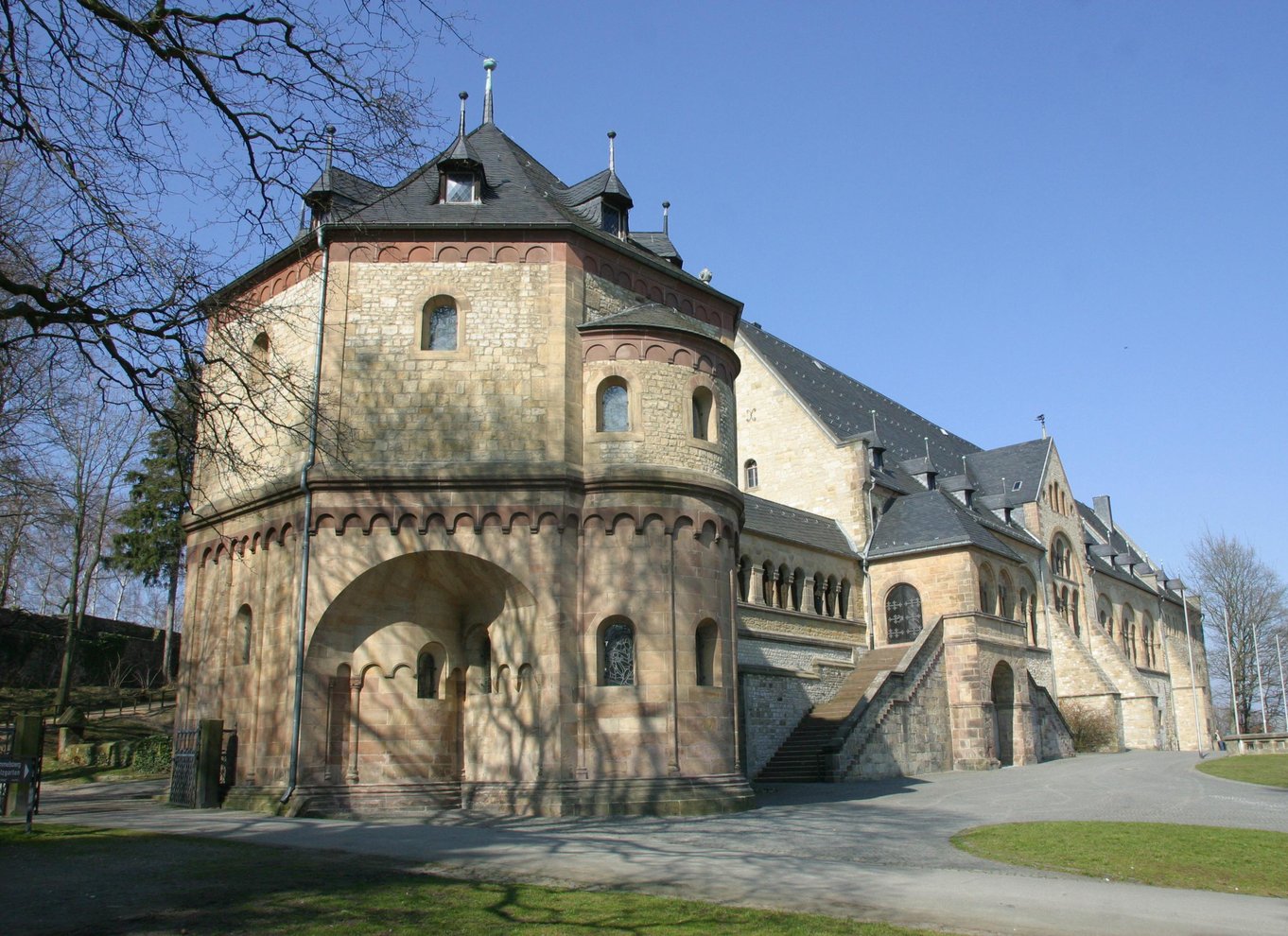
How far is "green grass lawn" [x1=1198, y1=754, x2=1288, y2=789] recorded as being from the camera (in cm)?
2576

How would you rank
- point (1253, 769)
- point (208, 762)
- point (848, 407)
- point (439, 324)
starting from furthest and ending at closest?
1. point (848, 407)
2. point (1253, 769)
3. point (439, 324)
4. point (208, 762)

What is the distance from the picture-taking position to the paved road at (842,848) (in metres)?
8.89

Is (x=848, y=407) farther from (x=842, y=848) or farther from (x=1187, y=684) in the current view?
(x=842, y=848)

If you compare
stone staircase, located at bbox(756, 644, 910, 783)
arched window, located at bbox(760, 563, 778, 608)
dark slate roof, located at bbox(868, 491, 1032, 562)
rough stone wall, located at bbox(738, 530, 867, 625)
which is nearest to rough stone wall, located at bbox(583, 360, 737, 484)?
stone staircase, located at bbox(756, 644, 910, 783)

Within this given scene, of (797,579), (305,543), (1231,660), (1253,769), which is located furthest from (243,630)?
(1231,660)

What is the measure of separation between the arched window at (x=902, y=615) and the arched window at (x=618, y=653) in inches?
779

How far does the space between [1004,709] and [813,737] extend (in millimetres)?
10452

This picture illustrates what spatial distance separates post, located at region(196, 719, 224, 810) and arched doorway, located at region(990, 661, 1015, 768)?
25.1 meters

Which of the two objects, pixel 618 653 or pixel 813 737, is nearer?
pixel 618 653

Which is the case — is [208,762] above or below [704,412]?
below

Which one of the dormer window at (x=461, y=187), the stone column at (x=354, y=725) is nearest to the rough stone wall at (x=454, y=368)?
the dormer window at (x=461, y=187)

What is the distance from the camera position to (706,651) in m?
19.3

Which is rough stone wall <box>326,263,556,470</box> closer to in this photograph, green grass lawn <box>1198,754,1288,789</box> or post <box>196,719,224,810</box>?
post <box>196,719,224,810</box>

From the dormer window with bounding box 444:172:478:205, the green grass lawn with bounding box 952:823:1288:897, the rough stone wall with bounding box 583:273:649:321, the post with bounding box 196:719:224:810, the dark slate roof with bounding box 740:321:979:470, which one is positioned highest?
the dark slate roof with bounding box 740:321:979:470
